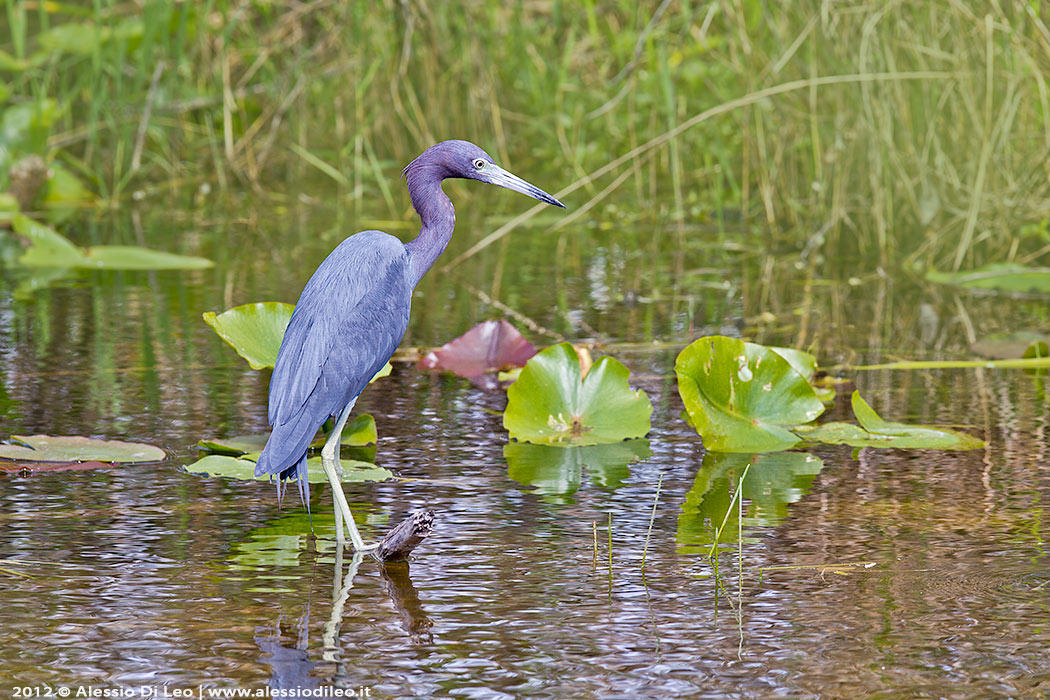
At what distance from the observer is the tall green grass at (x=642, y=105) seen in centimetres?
675

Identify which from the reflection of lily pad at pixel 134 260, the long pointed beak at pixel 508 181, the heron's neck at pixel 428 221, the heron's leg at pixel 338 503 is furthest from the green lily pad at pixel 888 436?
the reflection of lily pad at pixel 134 260

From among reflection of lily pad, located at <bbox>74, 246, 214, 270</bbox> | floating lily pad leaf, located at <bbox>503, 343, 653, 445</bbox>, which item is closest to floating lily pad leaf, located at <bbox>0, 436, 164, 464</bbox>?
floating lily pad leaf, located at <bbox>503, 343, 653, 445</bbox>

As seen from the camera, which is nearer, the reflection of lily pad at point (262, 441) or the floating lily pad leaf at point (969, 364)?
the reflection of lily pad at point (262, 441)

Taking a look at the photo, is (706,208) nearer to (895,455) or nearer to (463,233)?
(463,233)

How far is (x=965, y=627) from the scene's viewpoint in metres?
2.99

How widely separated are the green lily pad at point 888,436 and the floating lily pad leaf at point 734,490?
121 millimetres

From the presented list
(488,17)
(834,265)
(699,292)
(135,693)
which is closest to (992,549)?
(135,693)

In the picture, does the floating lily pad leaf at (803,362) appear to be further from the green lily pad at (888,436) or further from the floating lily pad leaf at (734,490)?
the floating lily pad leaf at (734,490)

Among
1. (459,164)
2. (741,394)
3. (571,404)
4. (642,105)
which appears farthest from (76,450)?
(642,105)

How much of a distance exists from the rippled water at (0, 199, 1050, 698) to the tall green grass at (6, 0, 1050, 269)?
1797mm

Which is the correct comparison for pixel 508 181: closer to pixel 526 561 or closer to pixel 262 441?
pixel 262 441

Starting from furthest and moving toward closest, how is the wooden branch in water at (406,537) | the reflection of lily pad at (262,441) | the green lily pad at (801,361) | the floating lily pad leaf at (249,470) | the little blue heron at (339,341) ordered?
the green lily pad at (801,361)
the reflection of lily pad at (262,441)
the floating lily pad leaf at (249,470)
the little blue heron at (339,341)
the wooden branch in water at (406,537)

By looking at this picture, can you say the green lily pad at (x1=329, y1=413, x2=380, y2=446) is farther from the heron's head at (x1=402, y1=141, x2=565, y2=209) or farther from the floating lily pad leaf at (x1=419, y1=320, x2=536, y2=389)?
the floating lily pad leaf at (x1=419, y1=320, x2=536, y2=389)

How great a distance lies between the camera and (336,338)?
3725mm
